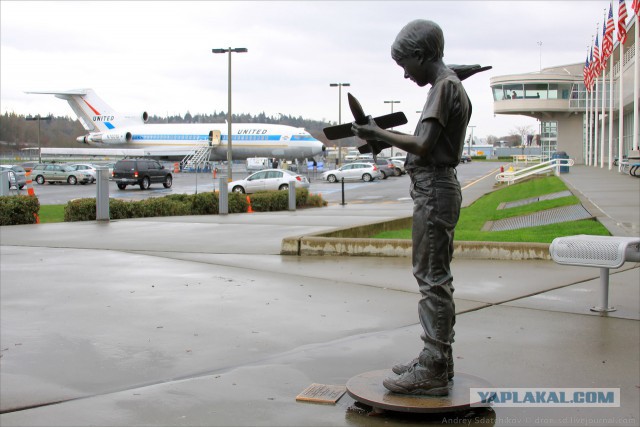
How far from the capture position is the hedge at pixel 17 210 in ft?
57.0

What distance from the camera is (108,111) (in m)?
75.7

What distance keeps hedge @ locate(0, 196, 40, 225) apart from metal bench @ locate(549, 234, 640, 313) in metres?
14.1

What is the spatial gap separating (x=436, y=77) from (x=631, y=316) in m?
3.99

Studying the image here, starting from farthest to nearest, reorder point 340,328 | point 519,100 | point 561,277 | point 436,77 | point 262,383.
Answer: point 519,100 → point 561,277 → point 340,328 → point 262,383 → point 436,77

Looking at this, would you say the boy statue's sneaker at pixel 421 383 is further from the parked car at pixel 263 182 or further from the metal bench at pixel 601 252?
the parked car at pixel 263 182

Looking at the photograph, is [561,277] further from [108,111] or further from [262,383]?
[108,111]

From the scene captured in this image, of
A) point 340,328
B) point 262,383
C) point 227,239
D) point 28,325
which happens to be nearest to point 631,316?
point 340,328

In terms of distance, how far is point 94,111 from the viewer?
2995 inches

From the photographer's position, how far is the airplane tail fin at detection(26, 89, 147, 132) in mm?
74688

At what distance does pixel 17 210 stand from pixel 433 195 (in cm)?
1559

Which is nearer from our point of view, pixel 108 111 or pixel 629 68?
pixel 629 68

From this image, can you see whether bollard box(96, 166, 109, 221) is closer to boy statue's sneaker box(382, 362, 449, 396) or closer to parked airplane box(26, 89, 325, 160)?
boy statue's sneaker box(382, 362, 449, 396)

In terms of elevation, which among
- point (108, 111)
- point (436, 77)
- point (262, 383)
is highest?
point (108, 111)

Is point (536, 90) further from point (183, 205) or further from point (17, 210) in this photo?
point (17, 210)
